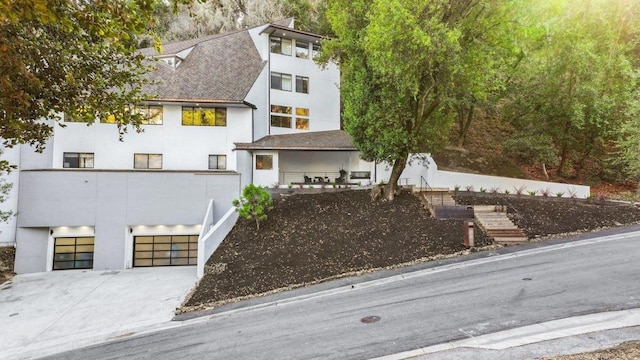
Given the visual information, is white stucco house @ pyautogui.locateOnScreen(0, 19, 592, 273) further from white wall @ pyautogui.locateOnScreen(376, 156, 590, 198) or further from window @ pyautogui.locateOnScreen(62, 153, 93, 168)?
white wall @ pyautogui.locateOnScreen(376, 156, 590, 198)

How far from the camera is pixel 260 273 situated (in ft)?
44.7

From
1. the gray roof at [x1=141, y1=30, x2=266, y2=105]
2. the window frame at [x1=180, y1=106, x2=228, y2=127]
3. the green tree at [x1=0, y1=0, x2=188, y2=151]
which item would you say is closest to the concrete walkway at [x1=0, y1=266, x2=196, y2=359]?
the green tree at [x1=0, y1=0, x2=188, y2=151]

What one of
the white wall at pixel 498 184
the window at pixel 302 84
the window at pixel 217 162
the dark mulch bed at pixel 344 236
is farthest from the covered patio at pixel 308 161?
the dark mulch bed at pixel 344 236

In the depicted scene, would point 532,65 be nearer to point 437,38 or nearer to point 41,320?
point 437,38

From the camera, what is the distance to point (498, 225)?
1525 cm

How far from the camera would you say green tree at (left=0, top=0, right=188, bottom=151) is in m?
5.39

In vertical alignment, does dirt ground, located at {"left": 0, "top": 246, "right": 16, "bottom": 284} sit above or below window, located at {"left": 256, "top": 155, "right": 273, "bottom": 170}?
below

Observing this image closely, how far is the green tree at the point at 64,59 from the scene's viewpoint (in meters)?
5.39

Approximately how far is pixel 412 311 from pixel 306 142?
17404 mm

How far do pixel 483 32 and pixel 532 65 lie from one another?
15059 millimetres

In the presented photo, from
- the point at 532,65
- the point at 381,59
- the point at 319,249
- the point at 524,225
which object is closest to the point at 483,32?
the point at 381,59

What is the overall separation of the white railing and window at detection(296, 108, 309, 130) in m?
10.5

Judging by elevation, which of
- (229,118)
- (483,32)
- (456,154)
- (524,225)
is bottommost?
(524,225)

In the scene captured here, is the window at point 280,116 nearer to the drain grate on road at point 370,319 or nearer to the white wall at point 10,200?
the white wall at point 10,200
